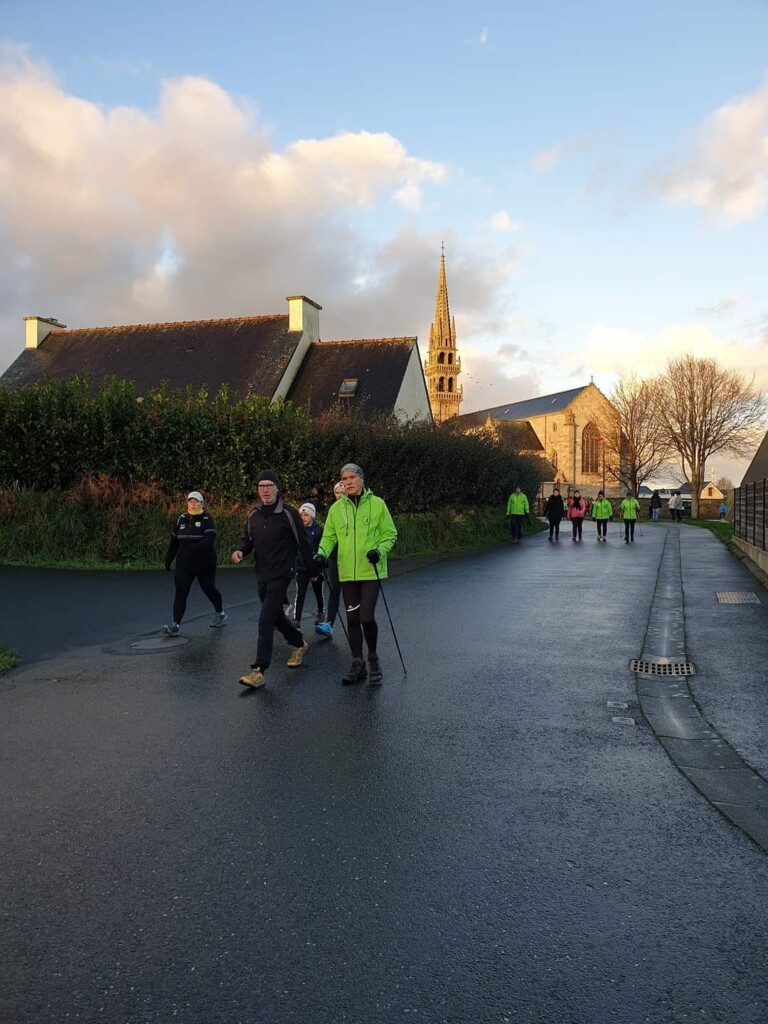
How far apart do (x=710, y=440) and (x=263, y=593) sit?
5977 cm

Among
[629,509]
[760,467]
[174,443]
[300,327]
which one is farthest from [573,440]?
[174,443]

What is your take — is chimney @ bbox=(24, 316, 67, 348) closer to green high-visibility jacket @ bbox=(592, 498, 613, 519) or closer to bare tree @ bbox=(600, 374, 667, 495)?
green high-visibility jacket @ bbox=(592, 498, 613, 519)

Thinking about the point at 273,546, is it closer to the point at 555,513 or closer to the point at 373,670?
the point at 373,670

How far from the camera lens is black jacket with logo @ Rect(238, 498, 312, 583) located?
748 centimetres

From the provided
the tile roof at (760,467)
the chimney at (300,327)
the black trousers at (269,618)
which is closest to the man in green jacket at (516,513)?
the tile roof at (760,467)

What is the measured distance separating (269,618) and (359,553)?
3.37 feet

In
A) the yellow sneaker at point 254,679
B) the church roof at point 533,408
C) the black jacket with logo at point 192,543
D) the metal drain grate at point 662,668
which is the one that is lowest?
the metal drain grate at point 662,668

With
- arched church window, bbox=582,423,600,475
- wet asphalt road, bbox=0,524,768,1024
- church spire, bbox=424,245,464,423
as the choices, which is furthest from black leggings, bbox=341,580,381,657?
church spire, bbox=424,245,464,423

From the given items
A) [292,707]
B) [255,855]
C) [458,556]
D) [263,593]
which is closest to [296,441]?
[458,556]

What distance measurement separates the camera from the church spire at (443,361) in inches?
4407

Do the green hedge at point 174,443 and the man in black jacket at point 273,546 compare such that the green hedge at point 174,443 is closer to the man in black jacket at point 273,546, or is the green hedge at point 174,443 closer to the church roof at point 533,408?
the man in black jacket at point 273,546

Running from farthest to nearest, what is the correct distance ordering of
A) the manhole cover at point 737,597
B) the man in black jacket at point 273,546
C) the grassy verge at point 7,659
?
the manhole cover at point 737,597 < the grassy verge at point 7,659 < the man in black jacket at point 273,546

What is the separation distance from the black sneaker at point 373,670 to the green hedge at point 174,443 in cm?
1109

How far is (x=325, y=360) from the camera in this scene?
1393 inches
